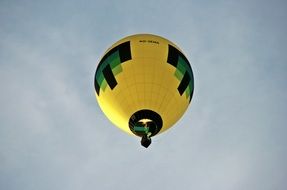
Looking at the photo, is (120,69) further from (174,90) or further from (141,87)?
(174,90)

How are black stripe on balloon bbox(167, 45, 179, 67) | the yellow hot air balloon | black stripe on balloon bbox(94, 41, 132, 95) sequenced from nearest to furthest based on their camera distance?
the yellow hot air balloon, black stripe on balloon bbox(94, 41, 132, 95), black stripe on balloon bbox(167, 45, 179, 67)

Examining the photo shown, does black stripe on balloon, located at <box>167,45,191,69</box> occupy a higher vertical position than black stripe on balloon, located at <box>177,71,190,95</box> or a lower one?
higher

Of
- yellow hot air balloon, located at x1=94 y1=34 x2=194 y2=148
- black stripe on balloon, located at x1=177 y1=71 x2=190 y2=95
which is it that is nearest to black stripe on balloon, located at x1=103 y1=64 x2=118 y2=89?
yellow hot air balloon, located at x1=94 y1=34 x2=194 y2=148

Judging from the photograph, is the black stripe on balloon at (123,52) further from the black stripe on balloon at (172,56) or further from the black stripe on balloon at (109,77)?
the black stripe on balloon at (172,56)

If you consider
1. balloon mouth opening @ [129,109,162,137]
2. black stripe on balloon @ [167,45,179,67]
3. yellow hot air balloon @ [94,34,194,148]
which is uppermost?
black stripe on balloon @ [167,45,179,67]

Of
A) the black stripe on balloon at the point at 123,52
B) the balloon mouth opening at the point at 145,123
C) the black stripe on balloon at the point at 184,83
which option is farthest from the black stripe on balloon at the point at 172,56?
the balloon mouth opening at the point at 145,123

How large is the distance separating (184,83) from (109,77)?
307cm

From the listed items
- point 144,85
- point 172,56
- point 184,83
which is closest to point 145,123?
point 144,85

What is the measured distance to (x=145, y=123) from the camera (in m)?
13.7

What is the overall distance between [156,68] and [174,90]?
3.79 feet

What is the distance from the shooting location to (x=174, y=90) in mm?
13898

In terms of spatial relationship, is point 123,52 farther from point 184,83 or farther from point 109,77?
point 184,83

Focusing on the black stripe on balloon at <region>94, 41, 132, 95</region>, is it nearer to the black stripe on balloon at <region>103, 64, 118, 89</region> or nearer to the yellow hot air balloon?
the yellow hot air balloon

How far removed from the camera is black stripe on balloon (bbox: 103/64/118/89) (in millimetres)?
13898
